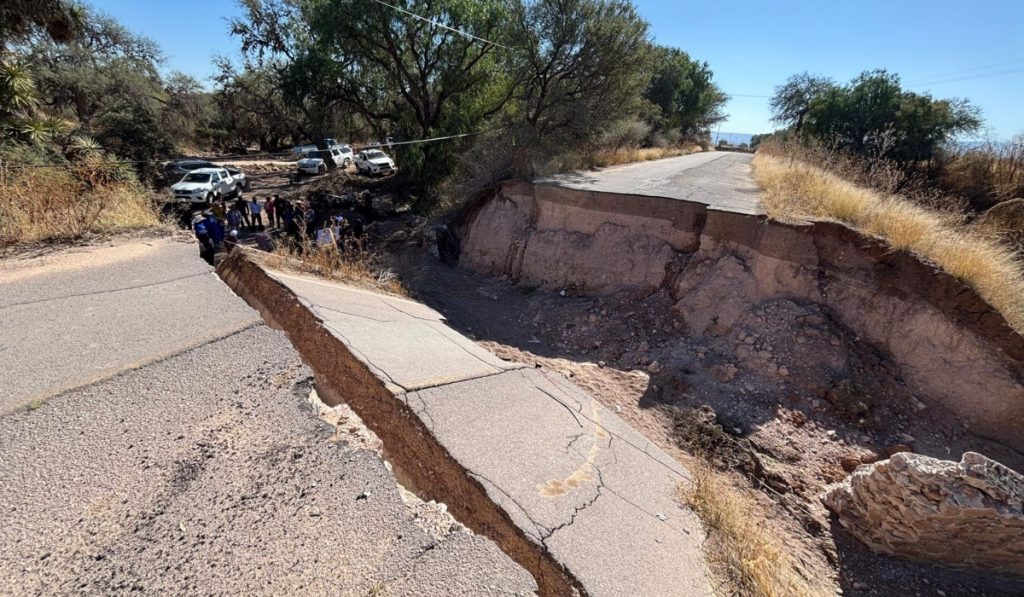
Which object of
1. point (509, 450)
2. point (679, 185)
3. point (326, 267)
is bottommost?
point (509, 450)

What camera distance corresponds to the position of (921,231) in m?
5.88

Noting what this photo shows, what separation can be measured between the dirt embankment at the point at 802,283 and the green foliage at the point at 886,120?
48.3 feet

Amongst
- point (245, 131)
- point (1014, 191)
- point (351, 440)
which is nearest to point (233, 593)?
point (351, 440)

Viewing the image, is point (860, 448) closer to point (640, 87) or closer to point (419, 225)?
point (419, 225)

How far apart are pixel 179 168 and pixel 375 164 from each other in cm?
955

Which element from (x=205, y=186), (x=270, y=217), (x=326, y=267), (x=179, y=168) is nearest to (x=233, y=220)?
(x=270, y=217)

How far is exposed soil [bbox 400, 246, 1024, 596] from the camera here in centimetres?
400

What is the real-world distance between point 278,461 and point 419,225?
1167 centimetres

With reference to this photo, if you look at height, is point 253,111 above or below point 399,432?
above

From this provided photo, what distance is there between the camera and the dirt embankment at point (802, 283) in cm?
530

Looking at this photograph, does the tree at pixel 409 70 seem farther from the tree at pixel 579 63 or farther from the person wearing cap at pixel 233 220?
the person wearing cap at pixel 233 220

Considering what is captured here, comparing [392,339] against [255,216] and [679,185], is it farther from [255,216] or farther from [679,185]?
[255,216]

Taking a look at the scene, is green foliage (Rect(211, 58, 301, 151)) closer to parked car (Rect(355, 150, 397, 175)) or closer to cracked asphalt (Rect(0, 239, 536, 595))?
parked car (Rect(355, 150, 397, 175))

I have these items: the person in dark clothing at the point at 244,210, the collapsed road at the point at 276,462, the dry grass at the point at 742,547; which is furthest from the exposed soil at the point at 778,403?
the person in dark clothing at the point at 244,210
